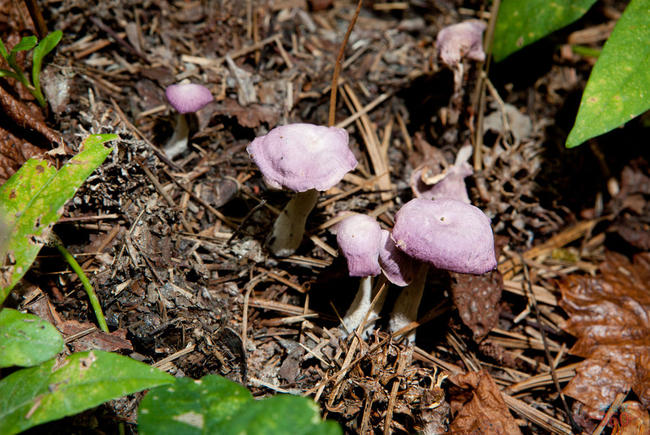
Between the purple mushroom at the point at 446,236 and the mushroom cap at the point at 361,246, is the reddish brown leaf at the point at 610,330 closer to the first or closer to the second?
the purple mushroom at the point at 446,236

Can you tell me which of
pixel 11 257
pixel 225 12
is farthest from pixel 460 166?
pixel 11 257

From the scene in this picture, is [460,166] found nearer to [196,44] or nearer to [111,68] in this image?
[196,44]

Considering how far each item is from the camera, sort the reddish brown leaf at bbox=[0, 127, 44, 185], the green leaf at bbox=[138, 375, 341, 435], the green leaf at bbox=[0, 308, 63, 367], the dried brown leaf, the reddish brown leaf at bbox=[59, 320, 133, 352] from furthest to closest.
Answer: the dried brown leaf
the reddish brown leaf at bbox=[0, 127, 44, 185]
the reddish brown leaf at bbox=[59, 320, 133, 352]
the green leaf at bbox=[0, 308, 63, 367]
the green leaf at bbox=[138, 375, 341, 435]

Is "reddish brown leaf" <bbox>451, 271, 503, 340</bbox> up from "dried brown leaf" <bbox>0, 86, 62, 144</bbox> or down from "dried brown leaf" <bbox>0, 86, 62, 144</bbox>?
down

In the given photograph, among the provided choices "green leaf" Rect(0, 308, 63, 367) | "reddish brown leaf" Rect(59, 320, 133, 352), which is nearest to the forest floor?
"reddish brown leaf" Rect(59, 320, 133, 352)

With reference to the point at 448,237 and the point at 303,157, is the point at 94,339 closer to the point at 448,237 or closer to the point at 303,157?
the point at 303,157

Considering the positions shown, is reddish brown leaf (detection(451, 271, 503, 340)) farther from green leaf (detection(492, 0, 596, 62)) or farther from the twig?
green leaf (detection(492, 0, 596, 62))

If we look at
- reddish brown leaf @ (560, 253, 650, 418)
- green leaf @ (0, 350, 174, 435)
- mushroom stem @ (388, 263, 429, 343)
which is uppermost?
green leaf @ (0, 350, 174, 435)
